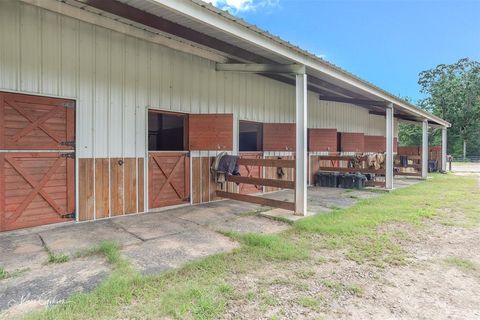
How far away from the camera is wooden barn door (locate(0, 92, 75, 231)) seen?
3.81 m

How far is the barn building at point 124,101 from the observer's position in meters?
3.86

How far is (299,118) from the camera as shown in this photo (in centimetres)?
505

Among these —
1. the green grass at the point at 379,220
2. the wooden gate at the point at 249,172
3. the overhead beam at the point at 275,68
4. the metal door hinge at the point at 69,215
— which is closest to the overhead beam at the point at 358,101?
the green grass at the point at 379,220

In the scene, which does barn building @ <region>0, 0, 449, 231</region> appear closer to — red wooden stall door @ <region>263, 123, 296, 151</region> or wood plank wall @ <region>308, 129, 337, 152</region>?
red wooden stall door @ <region>263, 123, 296, 151</region>

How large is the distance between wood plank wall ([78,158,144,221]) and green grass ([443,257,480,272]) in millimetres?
4585

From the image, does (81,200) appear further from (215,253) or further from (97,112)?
(215,253)

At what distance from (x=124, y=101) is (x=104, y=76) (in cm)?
49

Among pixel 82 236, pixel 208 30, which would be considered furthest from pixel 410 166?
pixel 82 236

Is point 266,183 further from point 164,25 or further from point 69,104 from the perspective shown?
point 69,104

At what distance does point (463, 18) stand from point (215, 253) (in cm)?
3605

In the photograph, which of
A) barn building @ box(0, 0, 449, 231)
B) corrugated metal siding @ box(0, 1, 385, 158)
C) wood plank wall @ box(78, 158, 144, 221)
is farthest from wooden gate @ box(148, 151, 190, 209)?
corrugated metal siding @ box(0, 1, 385, 158)

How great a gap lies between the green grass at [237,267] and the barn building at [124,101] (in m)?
1.13

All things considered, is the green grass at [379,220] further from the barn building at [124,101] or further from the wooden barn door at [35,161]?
the wooden barn door at [35,161]

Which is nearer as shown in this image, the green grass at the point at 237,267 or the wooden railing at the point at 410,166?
the green grass at the point at 237,267
